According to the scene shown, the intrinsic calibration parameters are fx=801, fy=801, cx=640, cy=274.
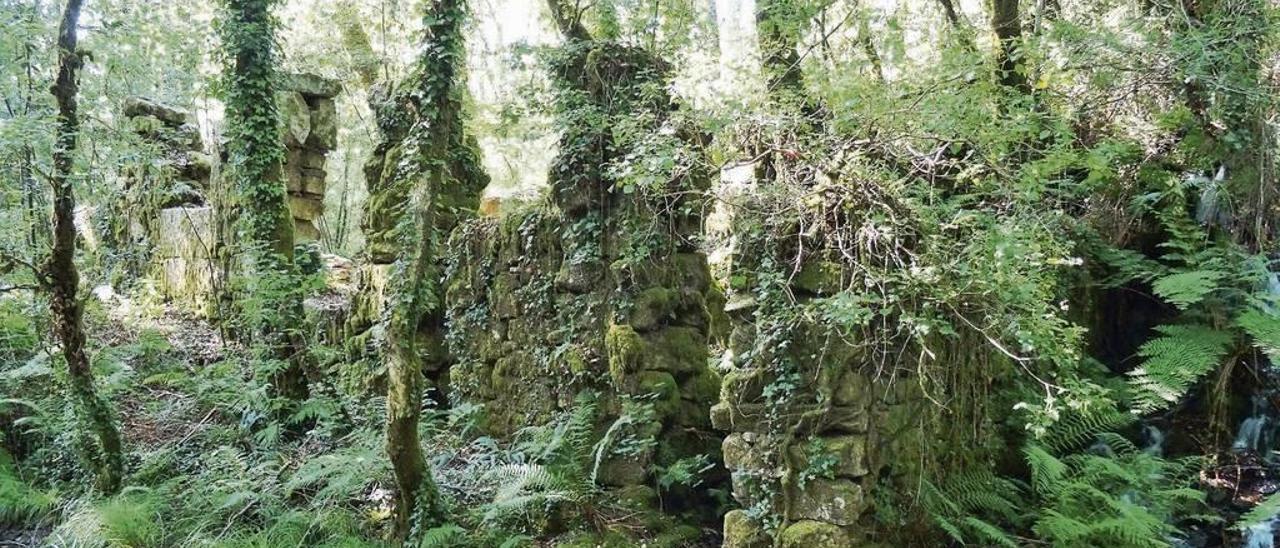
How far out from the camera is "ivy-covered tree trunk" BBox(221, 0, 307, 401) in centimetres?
791

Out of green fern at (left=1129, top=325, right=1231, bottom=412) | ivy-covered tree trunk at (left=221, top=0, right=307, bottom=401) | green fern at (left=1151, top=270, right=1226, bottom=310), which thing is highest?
ivy-covered tree trunk at (left=221, top=0, right=307, bottom=401)

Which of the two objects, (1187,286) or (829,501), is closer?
(829,501)

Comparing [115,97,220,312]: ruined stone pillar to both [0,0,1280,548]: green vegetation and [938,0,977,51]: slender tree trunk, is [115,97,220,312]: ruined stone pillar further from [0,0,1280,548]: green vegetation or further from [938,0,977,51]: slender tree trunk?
[938,0,977,51]: slender tree trunk

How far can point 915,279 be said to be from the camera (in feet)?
14.9

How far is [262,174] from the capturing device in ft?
26.7

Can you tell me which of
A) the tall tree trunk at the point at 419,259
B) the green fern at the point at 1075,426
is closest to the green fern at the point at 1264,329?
the green fern at the point at 1075,426

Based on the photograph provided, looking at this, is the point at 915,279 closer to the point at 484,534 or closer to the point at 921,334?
the point at 921,334

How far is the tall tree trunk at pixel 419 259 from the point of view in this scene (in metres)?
5.25

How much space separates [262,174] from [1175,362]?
8292mm

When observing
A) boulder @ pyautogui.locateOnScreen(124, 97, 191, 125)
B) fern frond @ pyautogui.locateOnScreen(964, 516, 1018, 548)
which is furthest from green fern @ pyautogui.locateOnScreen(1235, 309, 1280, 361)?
boulder @ pyautogui.locateOnScreen(124, 97, 191, 125)

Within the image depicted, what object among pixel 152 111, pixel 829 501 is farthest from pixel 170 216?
pixel 829 501

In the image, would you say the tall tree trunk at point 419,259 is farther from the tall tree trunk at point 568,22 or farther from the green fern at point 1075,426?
the green fern at point 1075,426

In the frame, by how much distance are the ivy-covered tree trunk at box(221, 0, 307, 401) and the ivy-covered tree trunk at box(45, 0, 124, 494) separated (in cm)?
156

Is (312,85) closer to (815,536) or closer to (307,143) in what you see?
(307,143)
